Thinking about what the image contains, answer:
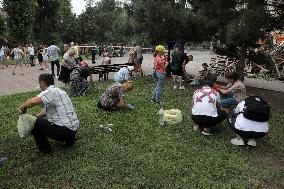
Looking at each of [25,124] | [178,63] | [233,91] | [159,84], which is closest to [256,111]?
[233,91]

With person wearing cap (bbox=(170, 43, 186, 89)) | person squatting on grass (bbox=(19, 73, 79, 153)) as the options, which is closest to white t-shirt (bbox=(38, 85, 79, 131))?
person squatting on grass (bbox=(19, 73, 79, 153))

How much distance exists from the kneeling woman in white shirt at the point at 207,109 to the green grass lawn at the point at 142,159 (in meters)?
0.39

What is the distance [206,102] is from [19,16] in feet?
87.6

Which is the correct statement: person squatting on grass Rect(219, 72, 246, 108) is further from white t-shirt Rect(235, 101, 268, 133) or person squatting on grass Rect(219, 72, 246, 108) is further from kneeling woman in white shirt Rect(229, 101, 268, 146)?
white t-shirt Rect(235, 101, 268, 133)

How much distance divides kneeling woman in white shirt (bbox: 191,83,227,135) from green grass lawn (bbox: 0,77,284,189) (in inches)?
15.2

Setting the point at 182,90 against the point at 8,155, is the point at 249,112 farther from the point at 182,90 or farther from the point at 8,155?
the point at 182,90

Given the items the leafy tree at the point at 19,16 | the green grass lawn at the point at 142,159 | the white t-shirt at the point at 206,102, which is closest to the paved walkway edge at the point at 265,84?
the green grass lawn at the point at 142,159

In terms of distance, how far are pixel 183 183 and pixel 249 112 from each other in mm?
2214

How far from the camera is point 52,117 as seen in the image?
6637mm

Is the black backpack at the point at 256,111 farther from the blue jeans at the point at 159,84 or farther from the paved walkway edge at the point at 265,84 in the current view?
the paved walkway edge at the point at 265,84

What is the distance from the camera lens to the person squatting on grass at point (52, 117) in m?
6.46

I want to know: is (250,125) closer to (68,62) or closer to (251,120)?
(251,120)

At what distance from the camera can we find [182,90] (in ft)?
46.2

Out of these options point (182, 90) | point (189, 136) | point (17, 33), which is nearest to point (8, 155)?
point (189, 136)
